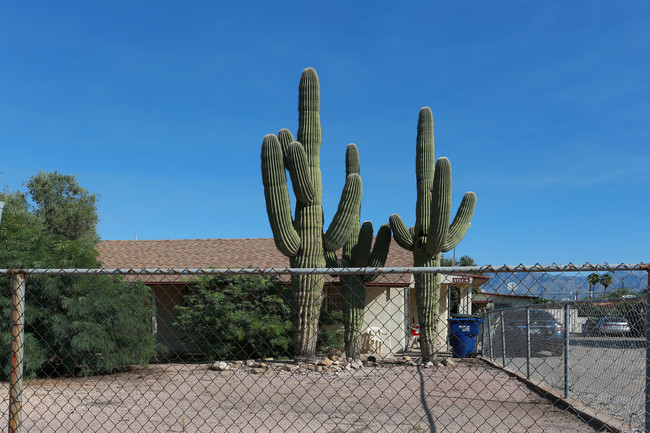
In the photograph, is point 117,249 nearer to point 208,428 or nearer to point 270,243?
point 270,243

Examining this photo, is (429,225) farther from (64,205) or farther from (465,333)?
(64,205)

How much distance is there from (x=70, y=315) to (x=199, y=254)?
11.7 m

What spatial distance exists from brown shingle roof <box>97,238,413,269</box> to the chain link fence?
2438mm

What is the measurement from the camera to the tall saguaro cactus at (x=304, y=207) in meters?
15.1

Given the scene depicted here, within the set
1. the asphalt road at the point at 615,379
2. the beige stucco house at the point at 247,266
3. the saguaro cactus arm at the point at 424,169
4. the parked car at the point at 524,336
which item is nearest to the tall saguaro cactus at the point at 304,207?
the saguaro cactus arm at the point at 424,169

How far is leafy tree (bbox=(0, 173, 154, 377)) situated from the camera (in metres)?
12.2

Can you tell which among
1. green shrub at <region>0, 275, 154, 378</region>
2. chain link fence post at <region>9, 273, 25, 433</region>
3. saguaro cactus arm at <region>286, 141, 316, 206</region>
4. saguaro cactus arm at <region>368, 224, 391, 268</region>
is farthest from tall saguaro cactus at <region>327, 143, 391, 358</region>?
chain link fence post at <region>9, 273, 25, 433</region>

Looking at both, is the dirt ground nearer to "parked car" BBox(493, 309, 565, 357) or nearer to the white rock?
"parked car" BBox(493, 309, 565, 357)

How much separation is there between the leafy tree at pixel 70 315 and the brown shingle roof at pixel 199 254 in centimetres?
805

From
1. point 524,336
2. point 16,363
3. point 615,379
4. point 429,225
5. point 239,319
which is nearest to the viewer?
point 16,363

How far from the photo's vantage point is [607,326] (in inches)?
310

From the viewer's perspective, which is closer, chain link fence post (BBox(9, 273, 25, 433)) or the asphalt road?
chain link fence post (BBox(9, 273, 25, 433))

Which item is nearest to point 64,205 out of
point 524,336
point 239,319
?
point 239,319

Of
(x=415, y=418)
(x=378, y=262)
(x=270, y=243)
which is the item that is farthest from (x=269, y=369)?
(x=270, y=243)
